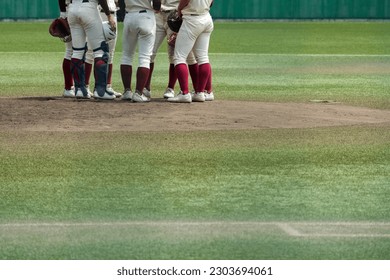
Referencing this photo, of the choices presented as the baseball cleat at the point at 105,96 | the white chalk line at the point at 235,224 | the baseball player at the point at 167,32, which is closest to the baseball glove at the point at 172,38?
the baseball player at the point at 167,32

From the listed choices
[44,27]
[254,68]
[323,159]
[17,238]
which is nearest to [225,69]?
[254,68]

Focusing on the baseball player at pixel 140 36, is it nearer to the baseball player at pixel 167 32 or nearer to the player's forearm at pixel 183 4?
the player's forearm at pixel 183 4

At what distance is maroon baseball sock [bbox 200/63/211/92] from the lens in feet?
48.6

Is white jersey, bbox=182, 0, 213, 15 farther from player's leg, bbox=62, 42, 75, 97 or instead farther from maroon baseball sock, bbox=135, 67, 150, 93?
player's leg, bbox=62, 42, 75, 97

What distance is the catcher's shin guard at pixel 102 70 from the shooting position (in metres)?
14.6

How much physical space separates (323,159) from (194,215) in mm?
2935

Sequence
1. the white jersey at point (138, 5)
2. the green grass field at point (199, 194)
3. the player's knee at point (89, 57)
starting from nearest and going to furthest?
the green grass field at point (199, 194) → the white jersey at point (138, 5) → the player's knee at point (89, 57)

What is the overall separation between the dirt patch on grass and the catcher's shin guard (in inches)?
8.1

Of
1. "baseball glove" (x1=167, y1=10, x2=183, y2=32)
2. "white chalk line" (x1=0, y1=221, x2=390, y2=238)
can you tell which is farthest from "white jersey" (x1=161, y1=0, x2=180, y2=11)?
"white chalk line" (x1=0, y1=221, x2=390, y2=238)

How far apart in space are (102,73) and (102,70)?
7 centimetres

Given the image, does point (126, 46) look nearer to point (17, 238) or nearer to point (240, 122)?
point (240, 122)

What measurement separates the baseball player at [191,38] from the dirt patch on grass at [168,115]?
351mm

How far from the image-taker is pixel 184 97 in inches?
579

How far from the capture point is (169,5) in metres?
14.9
